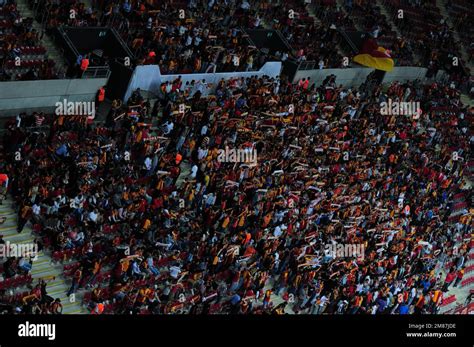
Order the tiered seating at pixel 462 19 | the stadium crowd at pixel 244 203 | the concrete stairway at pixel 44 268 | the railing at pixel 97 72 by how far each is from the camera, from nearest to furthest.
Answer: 1. the concrete stairway at pixel 44 268
2. the stadium crowd at pixel 244 203
3. the railing at pixel 97 72
4. the tiered seating at pixel 462 19

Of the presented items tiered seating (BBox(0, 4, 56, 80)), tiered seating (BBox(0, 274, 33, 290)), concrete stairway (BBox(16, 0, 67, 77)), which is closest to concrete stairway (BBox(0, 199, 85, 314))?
tiered seating (BBox(0, 274, 33, 290))

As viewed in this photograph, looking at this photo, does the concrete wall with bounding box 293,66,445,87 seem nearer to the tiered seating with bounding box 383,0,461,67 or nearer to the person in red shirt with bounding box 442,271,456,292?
the tiered seating with bounding box 383,0,461,67

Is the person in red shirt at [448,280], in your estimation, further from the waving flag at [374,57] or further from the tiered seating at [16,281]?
the tiered seating at [16,281]

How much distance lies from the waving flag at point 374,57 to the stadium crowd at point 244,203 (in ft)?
7.28

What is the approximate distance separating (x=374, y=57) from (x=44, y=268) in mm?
23481

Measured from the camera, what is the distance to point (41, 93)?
26.4 m

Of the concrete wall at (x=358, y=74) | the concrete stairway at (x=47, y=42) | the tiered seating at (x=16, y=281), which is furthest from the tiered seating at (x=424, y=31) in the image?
the tiered seating at (x=16, y=281)

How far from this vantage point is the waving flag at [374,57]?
41000 mm

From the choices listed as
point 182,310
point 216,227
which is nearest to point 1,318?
point 182,310

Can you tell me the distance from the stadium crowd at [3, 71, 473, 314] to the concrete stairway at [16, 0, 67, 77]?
2584mm

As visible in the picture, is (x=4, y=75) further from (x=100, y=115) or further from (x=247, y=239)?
(x=247, y=239)

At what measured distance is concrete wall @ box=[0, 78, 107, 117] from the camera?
25.5 m

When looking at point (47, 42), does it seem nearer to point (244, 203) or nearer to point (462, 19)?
point (244, 203)

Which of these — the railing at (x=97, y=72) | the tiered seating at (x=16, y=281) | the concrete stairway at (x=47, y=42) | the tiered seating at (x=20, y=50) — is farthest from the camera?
the concrete stairway at (x=47, y=42)
